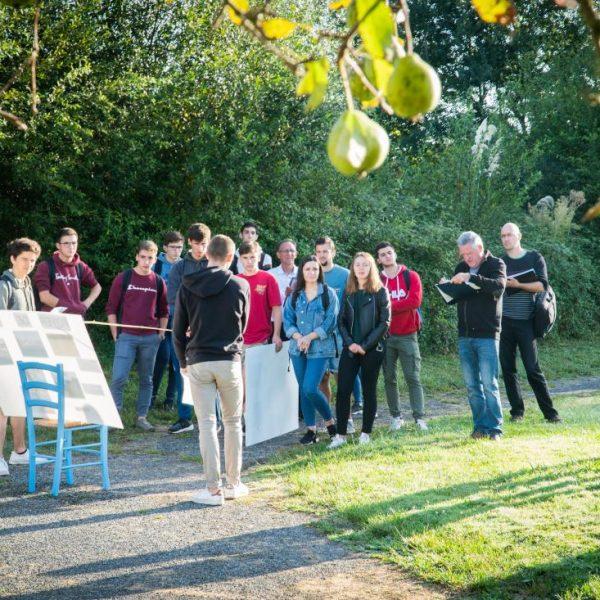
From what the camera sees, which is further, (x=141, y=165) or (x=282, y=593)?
(x=141, y=165)

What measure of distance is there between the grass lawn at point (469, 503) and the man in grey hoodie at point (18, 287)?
1.93 meters

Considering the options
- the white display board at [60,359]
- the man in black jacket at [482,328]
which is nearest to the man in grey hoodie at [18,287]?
the white display board at [60,359]

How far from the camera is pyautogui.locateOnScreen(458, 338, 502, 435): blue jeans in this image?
7879mm

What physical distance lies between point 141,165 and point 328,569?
345 inches

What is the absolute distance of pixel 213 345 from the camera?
232 inches

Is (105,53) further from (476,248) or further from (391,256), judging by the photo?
(476,248)

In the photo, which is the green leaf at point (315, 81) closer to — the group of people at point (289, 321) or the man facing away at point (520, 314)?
the group of people at point (289, 321)

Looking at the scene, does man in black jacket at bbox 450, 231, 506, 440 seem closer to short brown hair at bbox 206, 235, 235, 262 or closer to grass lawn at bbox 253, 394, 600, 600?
grass lawn at bbox 253, 394, 600, 600

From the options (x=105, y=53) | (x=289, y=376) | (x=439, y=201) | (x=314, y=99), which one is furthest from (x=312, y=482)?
(x=439, y=201)

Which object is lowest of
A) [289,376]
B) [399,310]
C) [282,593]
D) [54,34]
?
[282,593]

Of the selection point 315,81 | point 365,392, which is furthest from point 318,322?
point 315,81

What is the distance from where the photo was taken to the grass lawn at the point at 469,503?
456cm

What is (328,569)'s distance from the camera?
479 cm

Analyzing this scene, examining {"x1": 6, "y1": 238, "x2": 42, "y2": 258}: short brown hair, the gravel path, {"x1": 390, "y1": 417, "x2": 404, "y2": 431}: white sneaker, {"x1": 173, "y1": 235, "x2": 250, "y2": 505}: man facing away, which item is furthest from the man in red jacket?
{"x1": 6, "y1": 238, "x2": 42, "y2": 258}: short brown hair
